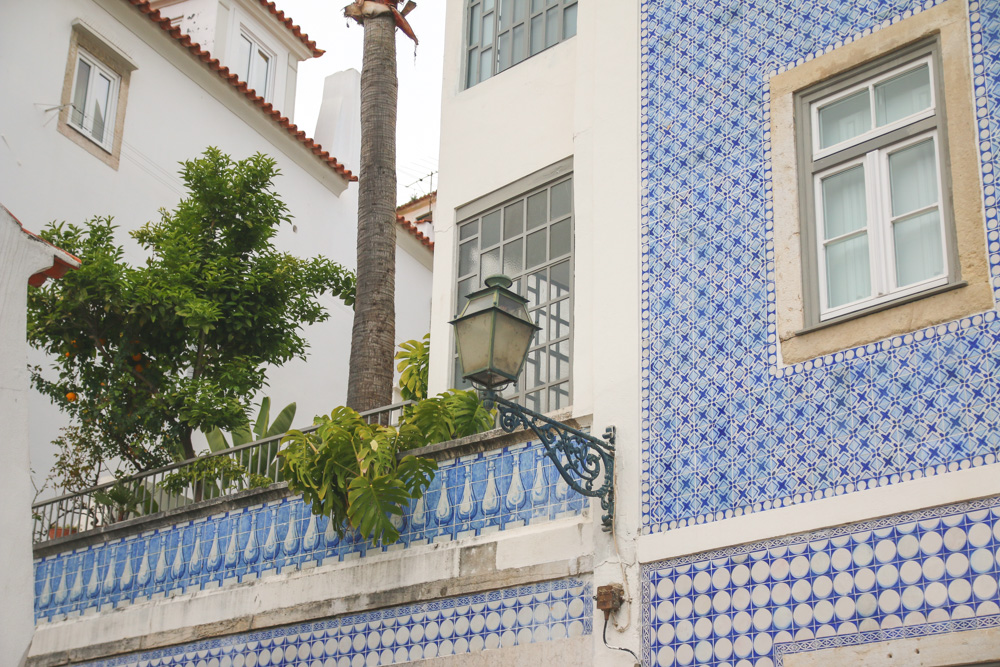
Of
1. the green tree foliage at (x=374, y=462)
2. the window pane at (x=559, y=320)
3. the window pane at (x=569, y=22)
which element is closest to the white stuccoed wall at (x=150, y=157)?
the green tree foliage at (x=374, y=462)

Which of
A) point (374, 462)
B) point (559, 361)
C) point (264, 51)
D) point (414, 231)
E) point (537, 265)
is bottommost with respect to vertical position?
point (374, 462)

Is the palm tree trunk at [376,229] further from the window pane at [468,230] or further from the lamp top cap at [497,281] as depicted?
the lamp top cap at [497,281]

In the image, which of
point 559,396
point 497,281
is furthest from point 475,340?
point 559,396

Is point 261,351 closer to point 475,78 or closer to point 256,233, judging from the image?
point 256,233

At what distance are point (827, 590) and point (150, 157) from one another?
36.5 feet

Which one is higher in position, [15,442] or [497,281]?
[497,281]

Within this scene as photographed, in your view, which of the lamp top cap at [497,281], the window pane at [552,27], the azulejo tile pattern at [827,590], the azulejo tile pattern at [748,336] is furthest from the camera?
the window pane at [552,27]

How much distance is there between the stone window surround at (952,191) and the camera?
643 centimetres

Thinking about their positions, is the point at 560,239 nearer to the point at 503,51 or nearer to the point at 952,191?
the point at 503,51

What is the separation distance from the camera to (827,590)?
6391mm

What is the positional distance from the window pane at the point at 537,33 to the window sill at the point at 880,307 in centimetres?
349

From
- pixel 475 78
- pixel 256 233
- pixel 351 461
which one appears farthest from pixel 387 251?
pixel 351 461

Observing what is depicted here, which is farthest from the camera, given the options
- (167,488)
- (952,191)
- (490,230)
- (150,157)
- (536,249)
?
(150,157)

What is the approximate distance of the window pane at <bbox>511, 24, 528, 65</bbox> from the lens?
9695 millimetres
